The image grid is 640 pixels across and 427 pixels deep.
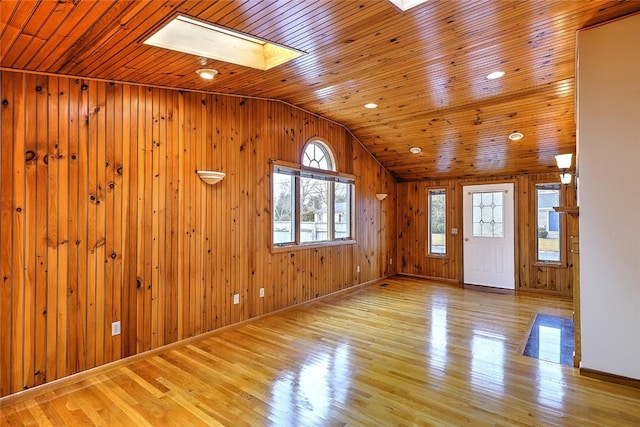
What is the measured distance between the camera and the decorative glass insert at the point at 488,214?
6.17 m

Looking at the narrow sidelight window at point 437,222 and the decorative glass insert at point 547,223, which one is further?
the narrow sidelight window at point 437,222

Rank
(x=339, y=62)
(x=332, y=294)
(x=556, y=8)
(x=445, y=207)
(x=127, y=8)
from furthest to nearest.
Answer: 1. (x=445, y=207)
2. (x=332, y=294)
3. (x=339, y=62)
4. (x=556, y=8)
5. (x=127, y=8)

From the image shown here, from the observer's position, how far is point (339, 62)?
311cm

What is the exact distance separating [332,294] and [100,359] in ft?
10.8

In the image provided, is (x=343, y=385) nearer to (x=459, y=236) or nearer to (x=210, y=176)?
(x=210, y=176)

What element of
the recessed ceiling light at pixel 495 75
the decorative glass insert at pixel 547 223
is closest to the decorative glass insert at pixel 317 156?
the recessed ceiling light at pixel 495 75

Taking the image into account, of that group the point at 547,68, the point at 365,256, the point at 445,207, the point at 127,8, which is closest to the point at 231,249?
the point at 127,8

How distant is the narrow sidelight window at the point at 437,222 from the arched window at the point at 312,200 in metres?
2.11

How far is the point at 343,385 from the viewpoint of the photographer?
8.62 feet

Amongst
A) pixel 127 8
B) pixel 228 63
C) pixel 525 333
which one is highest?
pixel 228 63

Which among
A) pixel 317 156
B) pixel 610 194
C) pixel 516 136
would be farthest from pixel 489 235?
pixel 610 194

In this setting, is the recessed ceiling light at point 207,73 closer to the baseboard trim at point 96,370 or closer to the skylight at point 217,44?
the skylight at point 217,44

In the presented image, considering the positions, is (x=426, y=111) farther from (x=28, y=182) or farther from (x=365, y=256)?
(x=28, y=182)

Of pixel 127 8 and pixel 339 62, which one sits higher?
pixel 339 62
